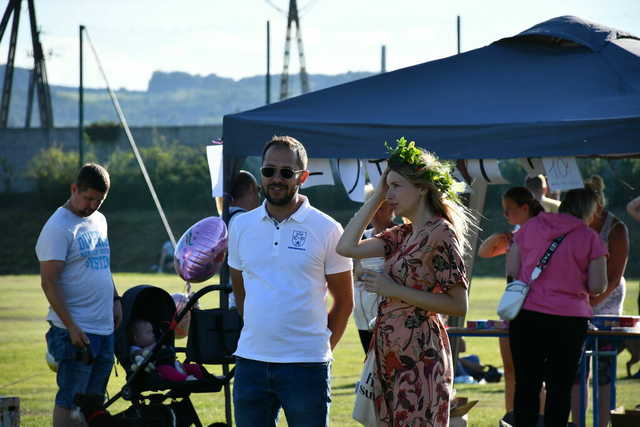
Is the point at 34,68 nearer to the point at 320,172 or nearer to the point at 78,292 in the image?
the point at 320,172

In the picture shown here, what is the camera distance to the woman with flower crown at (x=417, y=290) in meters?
4.20

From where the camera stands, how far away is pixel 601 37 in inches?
268

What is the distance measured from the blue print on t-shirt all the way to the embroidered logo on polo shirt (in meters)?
2.20

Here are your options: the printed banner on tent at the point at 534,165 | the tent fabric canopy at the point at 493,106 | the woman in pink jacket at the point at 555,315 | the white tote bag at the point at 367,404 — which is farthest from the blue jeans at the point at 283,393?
the printed banner on tent at the point at 534,165

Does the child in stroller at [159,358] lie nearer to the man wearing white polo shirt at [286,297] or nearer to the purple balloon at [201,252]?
the purple balloon at [201,252]

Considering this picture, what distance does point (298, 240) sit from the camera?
14.3ft

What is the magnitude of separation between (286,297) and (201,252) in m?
2.10

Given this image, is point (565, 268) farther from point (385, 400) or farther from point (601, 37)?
point (385, 400)

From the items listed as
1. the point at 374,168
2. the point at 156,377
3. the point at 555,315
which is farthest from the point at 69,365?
the point at 555,315

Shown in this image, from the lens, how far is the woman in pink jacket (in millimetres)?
6008

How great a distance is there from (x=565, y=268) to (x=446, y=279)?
2.06 metres

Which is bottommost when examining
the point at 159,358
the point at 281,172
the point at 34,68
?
the point at 159,358

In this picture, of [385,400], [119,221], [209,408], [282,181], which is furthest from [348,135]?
[119,221]

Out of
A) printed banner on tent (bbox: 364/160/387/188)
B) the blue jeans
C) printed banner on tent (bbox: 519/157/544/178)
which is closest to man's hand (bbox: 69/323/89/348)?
the blue jeans
